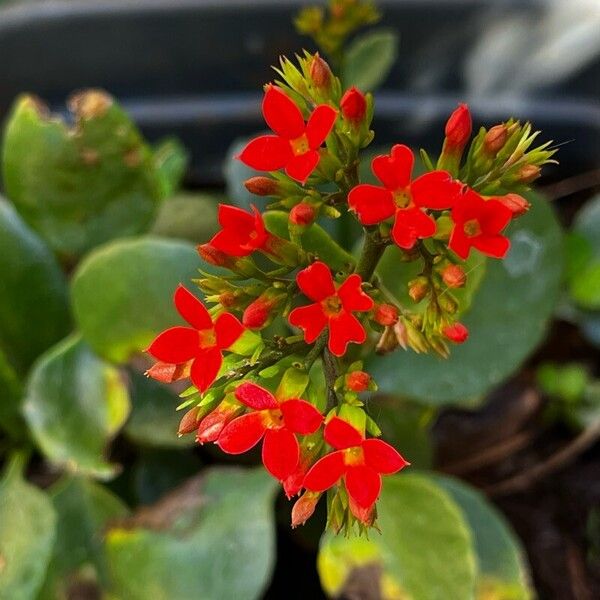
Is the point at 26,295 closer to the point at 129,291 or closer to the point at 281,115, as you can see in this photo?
the point at 129,291

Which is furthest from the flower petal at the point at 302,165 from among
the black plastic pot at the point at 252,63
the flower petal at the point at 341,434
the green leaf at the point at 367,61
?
the black plastic pot at the point at 252,63

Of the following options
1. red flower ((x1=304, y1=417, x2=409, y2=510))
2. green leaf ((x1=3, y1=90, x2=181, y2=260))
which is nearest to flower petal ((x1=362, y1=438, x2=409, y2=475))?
red flower ((x1=304, y1=417, x2=409, y2=510))

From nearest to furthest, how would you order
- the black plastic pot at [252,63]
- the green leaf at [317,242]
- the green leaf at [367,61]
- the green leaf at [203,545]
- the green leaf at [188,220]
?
the green leaf at [317,242], the green leaf at [203,545], the green leaf at [367,61], the green leaf at [188,220], the black plastic pot at [252,63]

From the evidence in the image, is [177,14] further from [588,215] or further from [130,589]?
[130,589]

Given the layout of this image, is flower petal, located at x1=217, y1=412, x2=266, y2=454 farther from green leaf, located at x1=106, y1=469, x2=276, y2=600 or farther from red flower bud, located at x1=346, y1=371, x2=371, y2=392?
green leaf, located at x1=106, y1=469, x2=276, y2=600

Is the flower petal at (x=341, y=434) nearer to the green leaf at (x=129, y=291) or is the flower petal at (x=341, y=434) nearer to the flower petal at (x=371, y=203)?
the flower petal at (x=371, y=203)

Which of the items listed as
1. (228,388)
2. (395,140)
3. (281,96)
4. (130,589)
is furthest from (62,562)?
(395,140)

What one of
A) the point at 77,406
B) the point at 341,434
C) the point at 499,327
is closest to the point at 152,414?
the point at 77,406
